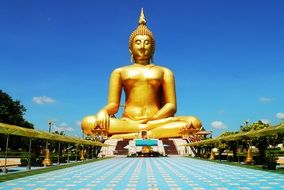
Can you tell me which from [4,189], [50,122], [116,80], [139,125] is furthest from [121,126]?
[4,189]

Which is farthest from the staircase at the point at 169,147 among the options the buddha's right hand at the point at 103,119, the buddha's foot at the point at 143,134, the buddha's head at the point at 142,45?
the buddha's head at the point at 142,45

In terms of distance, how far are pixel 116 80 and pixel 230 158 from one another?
1436cm

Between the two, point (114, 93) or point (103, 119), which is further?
point (114, 93)

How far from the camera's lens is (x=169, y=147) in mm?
30641

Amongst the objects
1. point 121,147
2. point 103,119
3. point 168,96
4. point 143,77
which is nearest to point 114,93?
point 143,77

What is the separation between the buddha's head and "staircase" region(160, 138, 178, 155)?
7.61 meters

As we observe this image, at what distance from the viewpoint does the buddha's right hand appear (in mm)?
31038

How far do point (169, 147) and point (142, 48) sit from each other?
30.0 ft

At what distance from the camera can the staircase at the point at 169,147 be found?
29828mm

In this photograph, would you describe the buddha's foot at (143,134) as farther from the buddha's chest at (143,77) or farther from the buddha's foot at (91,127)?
the buddha's chest at (143,77)

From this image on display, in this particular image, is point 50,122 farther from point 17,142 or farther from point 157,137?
point 157,137

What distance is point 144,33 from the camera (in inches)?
1366

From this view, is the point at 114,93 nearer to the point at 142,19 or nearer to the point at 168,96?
the point at 168,96

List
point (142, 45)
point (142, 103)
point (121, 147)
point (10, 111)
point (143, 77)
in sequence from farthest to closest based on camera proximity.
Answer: point (10, 111) → point (142, 45) → point (142, 103) → point (143, 77) → point (121, 147)
